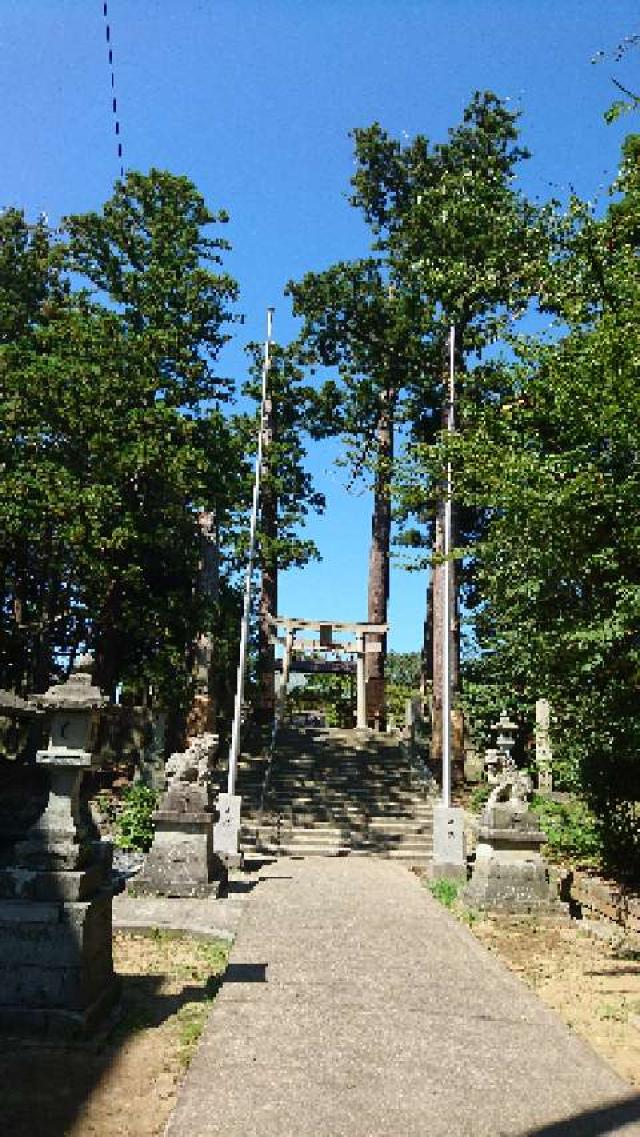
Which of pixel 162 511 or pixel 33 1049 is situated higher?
pixel 162 511

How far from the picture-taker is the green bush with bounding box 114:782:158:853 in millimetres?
13266

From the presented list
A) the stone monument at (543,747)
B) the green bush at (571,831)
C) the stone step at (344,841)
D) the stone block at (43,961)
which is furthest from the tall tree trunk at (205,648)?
the stone block at (43,961)

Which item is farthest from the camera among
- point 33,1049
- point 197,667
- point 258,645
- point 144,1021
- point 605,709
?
point 258,645

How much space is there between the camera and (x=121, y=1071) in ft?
15.1

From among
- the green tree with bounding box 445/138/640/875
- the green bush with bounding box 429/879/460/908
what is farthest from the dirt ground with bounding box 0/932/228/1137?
the green bush with bounding box 429/879/460/908

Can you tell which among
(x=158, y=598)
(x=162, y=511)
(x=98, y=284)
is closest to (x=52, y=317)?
(x=98, y=284)

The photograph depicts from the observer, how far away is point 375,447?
23.9 meters

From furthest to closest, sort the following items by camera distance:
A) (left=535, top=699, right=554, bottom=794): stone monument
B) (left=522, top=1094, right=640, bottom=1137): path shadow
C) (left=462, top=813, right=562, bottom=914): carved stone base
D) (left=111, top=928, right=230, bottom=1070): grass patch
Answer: (left=535, top=699, right=554, bottom=794): stone monument
(left=462, top=813, right=562, bottom=914): carved stone base
(left=111, top=928, right=230, bottom=1070): grass patch
(left=522, top=1094, right=640, bottom=1137): path shadow

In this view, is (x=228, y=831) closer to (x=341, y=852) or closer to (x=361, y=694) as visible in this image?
(x=341, y=852)

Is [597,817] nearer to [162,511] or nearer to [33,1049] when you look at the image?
[33,1049]

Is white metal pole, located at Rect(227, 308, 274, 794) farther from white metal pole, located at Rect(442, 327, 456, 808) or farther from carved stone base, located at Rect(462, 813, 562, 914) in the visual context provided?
carved stone base, located at Rect(462, 813, 562, 914)

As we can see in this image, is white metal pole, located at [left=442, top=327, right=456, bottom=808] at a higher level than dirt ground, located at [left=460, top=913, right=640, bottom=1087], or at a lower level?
higher

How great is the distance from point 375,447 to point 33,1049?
20.6m

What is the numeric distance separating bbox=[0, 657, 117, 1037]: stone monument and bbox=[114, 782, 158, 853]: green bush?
7.55 metres
